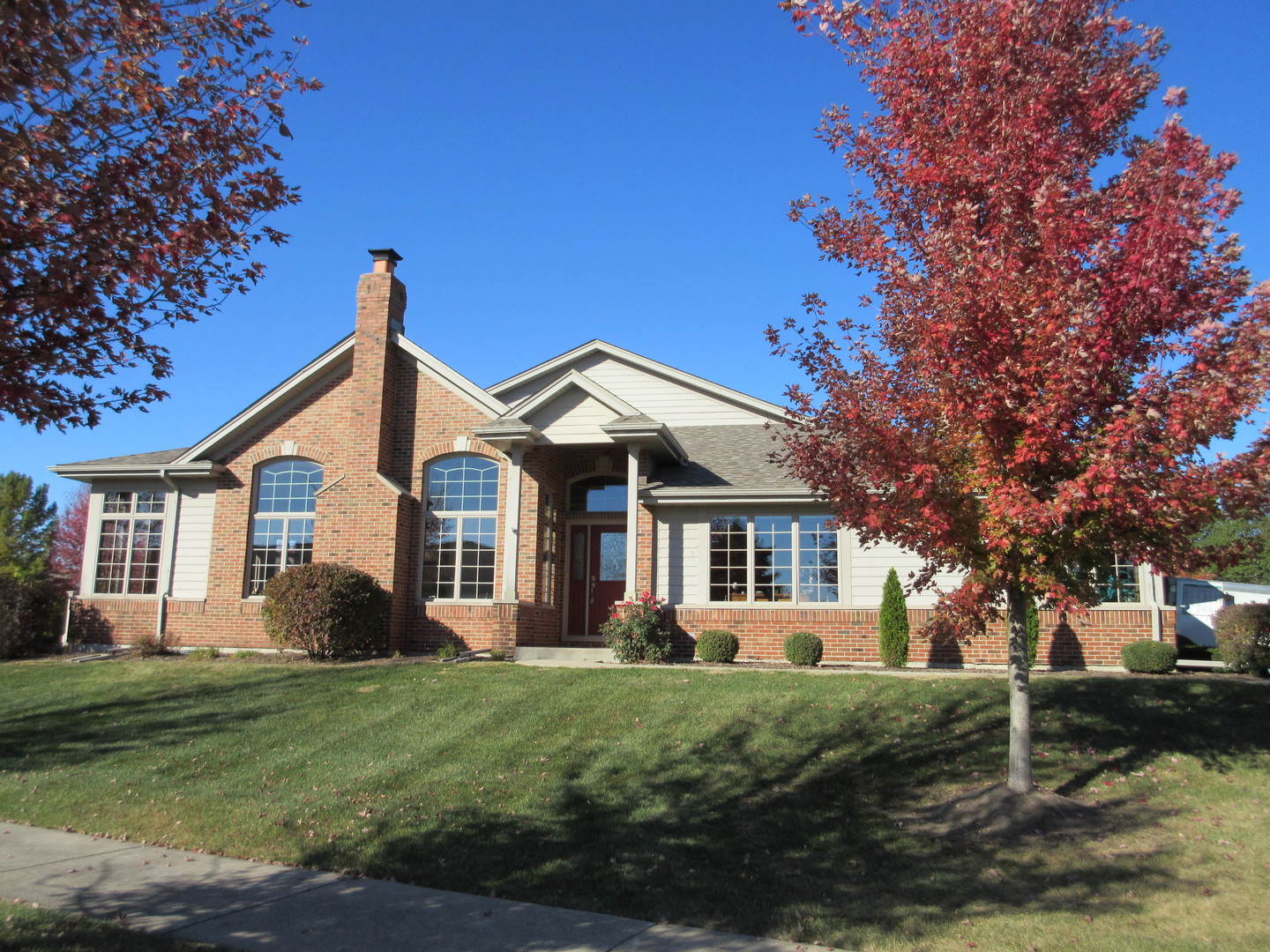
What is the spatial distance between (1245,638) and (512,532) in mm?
11743

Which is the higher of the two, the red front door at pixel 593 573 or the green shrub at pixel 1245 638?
the red front door at pixel 593 573

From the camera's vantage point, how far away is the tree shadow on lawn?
6184 mm

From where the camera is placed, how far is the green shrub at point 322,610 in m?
15.3

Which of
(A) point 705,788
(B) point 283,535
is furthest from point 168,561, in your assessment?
(A) point 705,788

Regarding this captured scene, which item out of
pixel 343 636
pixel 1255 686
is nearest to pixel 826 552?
pixel 1255 686

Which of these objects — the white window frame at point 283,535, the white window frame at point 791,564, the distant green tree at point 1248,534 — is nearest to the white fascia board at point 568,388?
the white window frame at point 791,564

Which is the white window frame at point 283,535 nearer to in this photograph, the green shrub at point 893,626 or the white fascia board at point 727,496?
the white fascia board at point 727,496

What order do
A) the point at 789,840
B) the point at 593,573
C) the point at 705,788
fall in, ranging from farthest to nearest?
the point at 593,573, the point at 705,788, the point at 789,840

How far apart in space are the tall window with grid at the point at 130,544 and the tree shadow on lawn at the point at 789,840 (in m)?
13.2

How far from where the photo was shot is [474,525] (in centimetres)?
1744

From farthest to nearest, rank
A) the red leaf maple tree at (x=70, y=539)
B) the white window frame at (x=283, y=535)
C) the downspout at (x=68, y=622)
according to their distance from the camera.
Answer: the red leaf maple tree at (x=70, y=539) → the downspout at (x=68, y=622) → the white window frame at (x=283, y=535)

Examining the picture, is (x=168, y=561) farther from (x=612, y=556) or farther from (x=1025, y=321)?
(x=1025, y=321)

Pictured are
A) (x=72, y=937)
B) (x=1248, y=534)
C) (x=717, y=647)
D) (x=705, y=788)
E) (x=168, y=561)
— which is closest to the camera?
(x=72, y=937)

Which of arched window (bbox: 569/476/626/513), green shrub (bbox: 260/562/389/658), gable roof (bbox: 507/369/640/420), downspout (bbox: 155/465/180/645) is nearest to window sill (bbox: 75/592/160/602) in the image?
downspout (bbox: 155/465/180/645)
